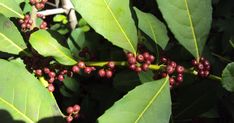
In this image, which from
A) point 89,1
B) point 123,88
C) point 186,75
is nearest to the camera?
point 89,1

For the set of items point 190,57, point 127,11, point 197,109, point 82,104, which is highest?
point 127,11

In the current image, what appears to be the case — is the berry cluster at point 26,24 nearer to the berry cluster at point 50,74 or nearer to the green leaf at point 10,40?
the green leaf at point 10,40

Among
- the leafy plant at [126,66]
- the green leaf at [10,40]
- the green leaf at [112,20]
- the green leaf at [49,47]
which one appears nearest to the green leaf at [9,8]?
the leafy plant at [126,66]

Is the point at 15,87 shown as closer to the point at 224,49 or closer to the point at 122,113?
the point at 122,113

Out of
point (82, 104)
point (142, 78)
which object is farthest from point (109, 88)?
point (142, 78)

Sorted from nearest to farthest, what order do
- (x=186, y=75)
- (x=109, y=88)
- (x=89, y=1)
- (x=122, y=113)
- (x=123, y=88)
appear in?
(x=122, y=113) → (x=89, y=1) → (x=186, y=75) → (x=123, y=88) → (x=109, y=88)

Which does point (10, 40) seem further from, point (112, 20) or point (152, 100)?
point (152, 100)
